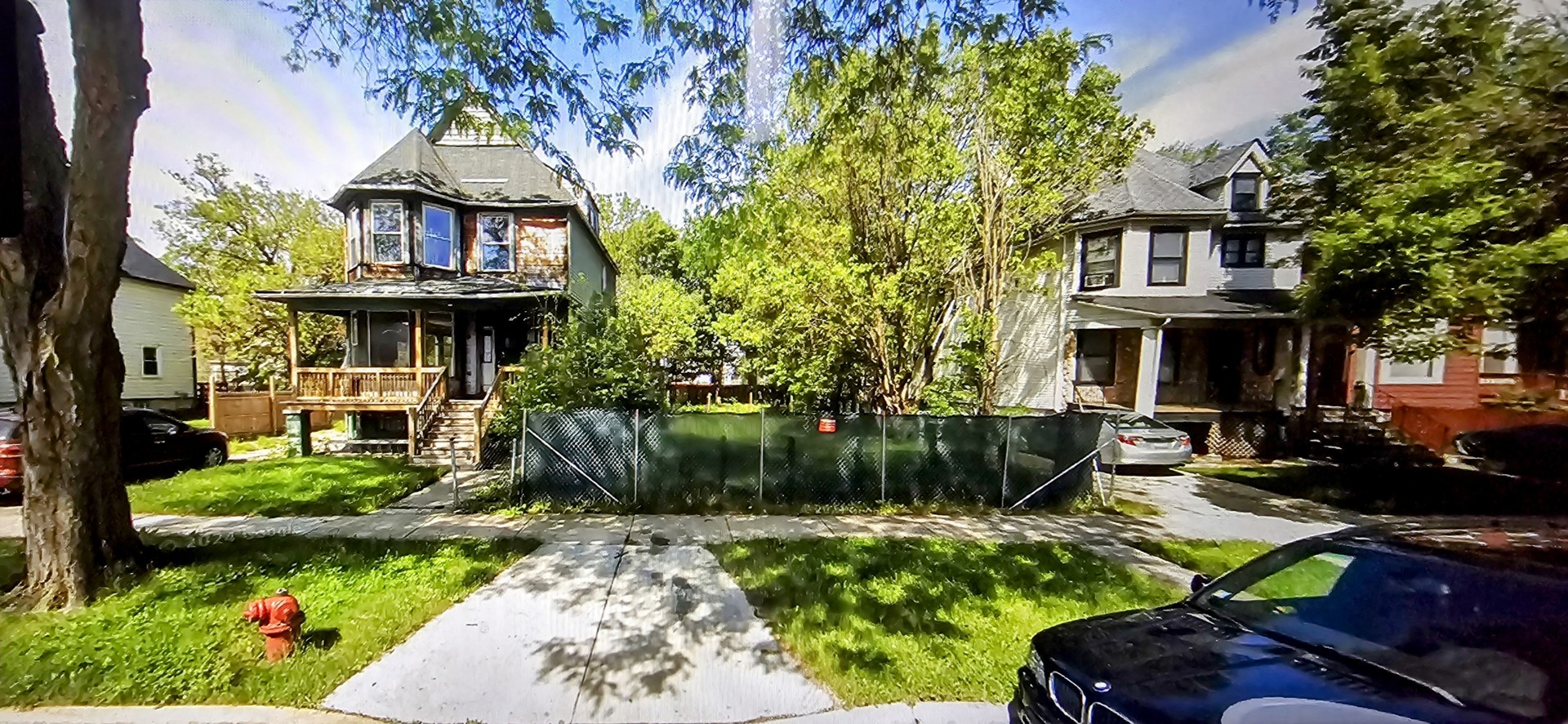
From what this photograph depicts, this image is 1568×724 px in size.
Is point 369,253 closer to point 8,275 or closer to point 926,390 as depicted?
point 8,275

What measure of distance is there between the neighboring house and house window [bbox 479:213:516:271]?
10976 mm

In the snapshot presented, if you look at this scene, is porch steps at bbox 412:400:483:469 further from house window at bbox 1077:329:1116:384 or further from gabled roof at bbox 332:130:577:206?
house window at bbox 1077:329:1116:384

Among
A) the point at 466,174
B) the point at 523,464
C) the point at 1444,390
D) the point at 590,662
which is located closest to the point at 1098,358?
the point at 1444,390

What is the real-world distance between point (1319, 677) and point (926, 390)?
770cm

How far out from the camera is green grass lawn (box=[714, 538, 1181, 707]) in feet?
11.5

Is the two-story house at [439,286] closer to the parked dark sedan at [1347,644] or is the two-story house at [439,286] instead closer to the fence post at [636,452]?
the fence post at [636,452]

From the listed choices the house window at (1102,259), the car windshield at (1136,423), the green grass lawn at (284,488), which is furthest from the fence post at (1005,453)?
the green grass lawn at (284,488)

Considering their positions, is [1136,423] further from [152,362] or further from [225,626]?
[152,362]

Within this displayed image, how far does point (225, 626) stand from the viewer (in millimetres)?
3889

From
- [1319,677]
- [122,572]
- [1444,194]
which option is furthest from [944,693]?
[1444,194]

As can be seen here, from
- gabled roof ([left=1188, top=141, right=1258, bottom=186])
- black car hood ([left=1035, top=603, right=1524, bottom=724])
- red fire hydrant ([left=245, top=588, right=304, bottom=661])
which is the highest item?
gabled roof ([left=1188, top=141, right=1258, bottom=186])

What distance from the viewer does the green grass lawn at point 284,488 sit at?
7.32 meters

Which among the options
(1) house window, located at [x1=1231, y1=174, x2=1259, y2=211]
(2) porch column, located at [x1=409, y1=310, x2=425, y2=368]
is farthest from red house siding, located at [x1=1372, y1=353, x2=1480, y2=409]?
(2) porch column, located at [x1=409, y1=310, x2=425, y2=368]

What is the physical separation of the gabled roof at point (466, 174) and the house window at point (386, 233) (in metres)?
0.64
